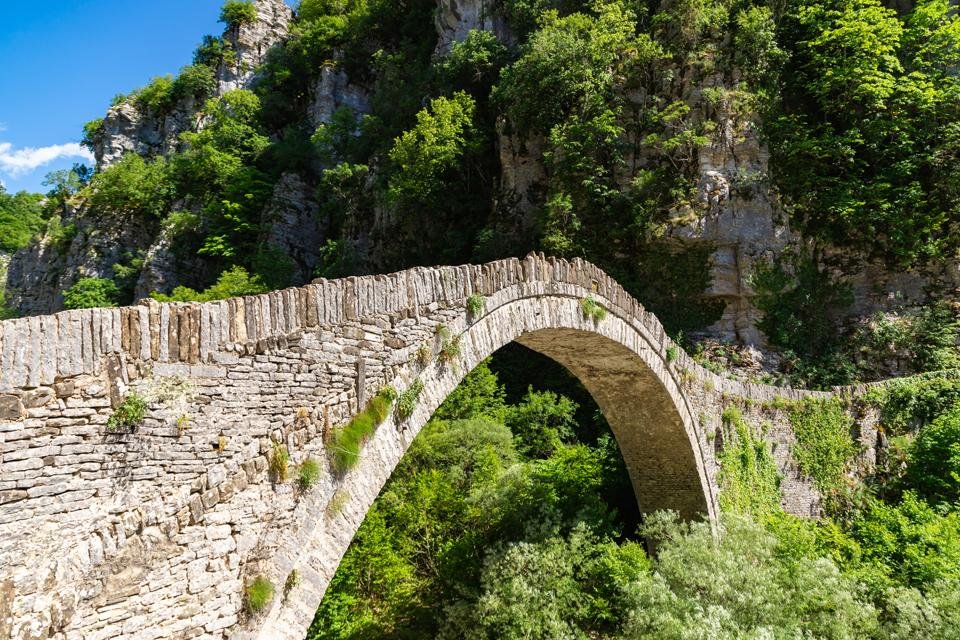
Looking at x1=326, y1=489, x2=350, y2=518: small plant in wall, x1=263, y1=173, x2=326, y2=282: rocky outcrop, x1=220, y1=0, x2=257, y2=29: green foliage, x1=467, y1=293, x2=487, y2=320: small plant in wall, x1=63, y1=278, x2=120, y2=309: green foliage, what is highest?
x1=220, y1=0, x2=257, y2=29: green foliage

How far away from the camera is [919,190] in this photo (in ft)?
58.4

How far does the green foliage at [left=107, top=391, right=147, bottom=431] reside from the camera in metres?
3.27

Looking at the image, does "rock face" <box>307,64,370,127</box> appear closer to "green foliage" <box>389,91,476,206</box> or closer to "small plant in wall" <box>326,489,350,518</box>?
"green foliage" <box>389,91,476,206</box>

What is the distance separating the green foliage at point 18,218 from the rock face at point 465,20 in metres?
49.1

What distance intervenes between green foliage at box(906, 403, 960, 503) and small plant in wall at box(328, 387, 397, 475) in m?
14.5

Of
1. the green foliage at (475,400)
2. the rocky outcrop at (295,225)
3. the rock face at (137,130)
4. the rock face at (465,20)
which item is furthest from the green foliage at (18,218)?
the green foliage at (475,400)

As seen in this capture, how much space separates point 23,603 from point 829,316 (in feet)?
71.8

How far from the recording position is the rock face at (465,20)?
24.5 meters

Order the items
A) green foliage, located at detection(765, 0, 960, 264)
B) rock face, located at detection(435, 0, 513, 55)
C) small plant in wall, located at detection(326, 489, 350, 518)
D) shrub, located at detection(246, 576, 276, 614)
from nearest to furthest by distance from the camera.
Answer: shrub, located at detection(246, 576, 276, 614) < small plant in wall, located at detection(326, 489, 350, 518) < green foliage, located at detection(765, 0, 960, 264) < rock face, located at detection(435, 0, 513, 55)

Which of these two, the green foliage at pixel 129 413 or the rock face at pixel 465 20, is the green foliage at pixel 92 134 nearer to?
the rock face at pixel 465 20

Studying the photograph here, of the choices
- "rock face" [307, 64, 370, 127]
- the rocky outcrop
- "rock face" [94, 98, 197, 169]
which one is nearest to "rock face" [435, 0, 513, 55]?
"rock face" [307, 64, 370, 127]

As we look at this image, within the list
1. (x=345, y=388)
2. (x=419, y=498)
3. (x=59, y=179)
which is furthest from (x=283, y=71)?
(x=345, y=388)

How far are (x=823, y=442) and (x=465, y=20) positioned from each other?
23107mm

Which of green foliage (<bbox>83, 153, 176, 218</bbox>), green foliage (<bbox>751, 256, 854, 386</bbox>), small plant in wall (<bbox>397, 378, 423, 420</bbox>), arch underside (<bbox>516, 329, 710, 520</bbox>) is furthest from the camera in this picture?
green foliage (<bbox>83, 153, 176, 218</bbox>)
